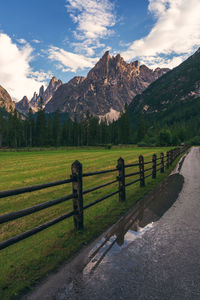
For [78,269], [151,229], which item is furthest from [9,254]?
[151,229]

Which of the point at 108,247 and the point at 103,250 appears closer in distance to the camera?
the point at 103,250

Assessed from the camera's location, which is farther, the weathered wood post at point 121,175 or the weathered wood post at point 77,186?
the weathered wood post at point 121,175

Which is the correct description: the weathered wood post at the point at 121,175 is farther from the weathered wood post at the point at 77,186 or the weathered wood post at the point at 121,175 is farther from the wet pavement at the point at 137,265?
the weathered wood post at the point at 77,186

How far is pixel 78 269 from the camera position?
11.2 ft

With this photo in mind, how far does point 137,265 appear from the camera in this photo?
3496 mm

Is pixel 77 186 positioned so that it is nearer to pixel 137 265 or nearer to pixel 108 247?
pixel 108 247

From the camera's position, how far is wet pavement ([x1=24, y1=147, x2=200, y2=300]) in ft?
9.22

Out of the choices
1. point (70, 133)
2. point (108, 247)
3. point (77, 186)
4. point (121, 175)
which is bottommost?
point (108, 247)

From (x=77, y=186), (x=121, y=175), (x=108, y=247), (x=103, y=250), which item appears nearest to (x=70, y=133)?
(x=121, y=175)

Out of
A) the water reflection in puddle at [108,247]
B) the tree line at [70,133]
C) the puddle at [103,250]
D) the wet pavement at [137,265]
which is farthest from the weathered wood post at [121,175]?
the tree line at [70,133]

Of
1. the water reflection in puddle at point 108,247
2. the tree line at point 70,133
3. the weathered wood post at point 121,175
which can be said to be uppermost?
the tree line at point 70,133

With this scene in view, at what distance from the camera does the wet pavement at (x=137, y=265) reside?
2811 mm

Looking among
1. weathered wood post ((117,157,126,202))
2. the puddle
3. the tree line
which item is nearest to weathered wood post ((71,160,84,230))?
the puddle

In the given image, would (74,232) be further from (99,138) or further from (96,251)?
(99,138)
